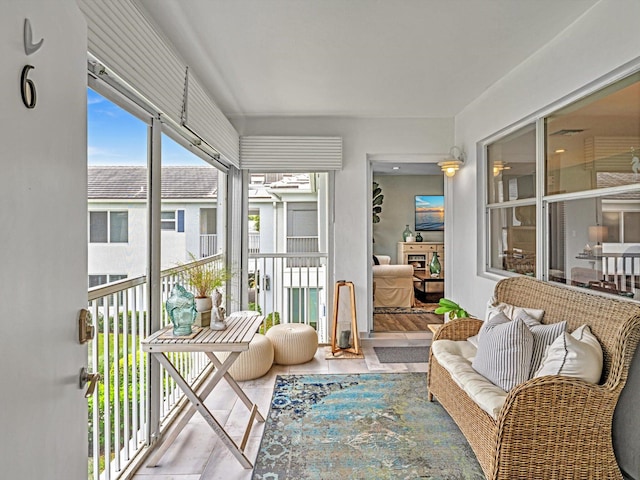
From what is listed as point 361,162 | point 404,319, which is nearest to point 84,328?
point 361,162

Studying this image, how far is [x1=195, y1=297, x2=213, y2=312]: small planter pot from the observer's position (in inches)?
99.2

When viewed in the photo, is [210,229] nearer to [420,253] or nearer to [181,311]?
[181,311]

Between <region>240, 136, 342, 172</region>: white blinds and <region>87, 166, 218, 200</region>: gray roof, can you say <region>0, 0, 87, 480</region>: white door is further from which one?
<region>240, 136, 342, 172</region>: white blinds

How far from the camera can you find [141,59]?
6.61 feet

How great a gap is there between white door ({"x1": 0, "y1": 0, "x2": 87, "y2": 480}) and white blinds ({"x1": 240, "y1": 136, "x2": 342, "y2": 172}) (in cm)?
317

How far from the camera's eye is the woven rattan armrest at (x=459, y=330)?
2.88 m

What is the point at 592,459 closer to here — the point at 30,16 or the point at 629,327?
the point at 629,327

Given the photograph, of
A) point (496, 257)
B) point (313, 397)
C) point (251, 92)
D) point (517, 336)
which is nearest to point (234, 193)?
point (251, 92)

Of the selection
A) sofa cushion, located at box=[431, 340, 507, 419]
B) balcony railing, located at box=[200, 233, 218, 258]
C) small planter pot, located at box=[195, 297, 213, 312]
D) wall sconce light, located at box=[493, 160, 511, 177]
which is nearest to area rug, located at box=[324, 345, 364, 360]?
sofa cushion, located at box=[431, 340, 507, 419]

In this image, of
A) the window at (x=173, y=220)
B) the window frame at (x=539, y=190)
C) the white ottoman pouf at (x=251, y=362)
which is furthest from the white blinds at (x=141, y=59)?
the window frame at (x=539, y=190)

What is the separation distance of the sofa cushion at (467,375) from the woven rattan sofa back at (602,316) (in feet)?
1.58

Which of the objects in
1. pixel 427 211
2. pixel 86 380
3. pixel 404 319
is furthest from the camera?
pixel 427 211

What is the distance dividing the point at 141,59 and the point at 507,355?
2.42 meters

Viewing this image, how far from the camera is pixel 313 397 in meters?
3.06
